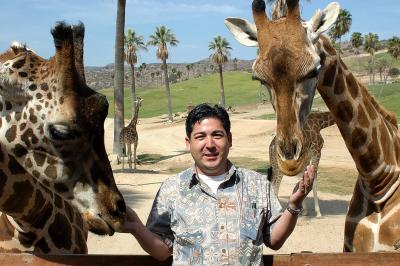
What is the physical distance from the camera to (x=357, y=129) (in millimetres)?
4348

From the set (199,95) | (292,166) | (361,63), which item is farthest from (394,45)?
(292,166)

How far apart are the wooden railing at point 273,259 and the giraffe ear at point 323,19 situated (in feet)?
6.20

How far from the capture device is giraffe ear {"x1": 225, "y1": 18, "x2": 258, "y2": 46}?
4.40 meters

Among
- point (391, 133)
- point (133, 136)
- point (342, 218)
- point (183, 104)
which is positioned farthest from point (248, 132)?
point (183, 104)

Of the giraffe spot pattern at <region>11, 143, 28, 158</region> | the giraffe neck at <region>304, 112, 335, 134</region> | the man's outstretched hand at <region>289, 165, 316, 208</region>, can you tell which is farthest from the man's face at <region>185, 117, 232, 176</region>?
the giraffe neck at <region>304, 112, 335, 134</region>

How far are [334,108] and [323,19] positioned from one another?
2.56ft

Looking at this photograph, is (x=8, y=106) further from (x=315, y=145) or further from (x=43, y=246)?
(x=315, y=145)

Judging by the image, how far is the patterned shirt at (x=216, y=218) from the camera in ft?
10.0

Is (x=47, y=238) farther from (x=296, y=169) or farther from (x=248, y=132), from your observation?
(x=248, y=132)

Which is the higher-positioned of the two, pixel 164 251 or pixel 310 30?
pixel 310 30

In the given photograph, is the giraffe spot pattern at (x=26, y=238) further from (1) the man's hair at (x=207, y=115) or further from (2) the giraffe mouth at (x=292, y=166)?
(2) the giraffe mouth at (x=292, y=166)

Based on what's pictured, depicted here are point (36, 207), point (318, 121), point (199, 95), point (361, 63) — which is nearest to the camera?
point (36, 207)

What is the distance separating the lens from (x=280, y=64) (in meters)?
3.80

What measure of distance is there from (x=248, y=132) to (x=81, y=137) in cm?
3268
